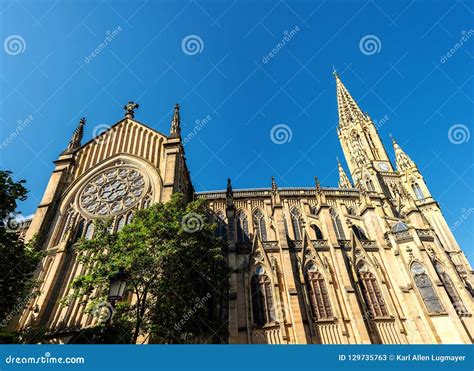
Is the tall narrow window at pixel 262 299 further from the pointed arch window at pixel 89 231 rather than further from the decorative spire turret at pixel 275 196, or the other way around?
the pointed arch window at pixel 89 231

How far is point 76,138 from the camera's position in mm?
26688

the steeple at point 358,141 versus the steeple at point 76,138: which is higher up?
the steeple at point 358,141

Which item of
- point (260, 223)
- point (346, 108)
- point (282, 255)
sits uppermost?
point (346, 108)

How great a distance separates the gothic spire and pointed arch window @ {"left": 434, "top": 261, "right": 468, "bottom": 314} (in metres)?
27.9

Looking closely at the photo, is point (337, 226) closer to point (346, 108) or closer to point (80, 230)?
point (80, 230)

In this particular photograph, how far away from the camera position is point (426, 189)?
32000 mm

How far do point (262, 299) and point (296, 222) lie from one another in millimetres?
9403

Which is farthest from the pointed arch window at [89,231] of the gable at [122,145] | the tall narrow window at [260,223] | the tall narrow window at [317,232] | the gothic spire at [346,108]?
the gothic spire at [346,108]

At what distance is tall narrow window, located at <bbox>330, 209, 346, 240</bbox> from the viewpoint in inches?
1018

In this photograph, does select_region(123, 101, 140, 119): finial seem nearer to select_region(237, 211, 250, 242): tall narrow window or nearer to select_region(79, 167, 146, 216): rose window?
select_region(79, 167, 146, 216): rose window

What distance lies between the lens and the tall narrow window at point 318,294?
19578mm

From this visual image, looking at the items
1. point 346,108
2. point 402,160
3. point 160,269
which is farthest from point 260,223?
point 346,108

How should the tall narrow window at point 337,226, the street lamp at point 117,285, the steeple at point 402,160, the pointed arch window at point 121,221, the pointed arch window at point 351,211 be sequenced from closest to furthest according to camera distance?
1. the street lamp at point 117,285
2. the pointed arch window at point 121,221
3. the tall narrow window at point 337,226
4. the pointed arch window at point 351,211
5. the steeple at point 402,160

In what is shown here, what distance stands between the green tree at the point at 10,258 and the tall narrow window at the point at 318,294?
1711 cm
